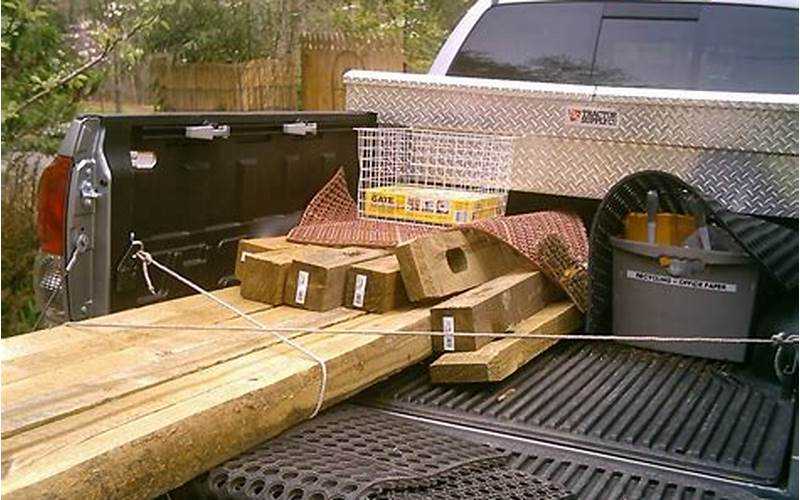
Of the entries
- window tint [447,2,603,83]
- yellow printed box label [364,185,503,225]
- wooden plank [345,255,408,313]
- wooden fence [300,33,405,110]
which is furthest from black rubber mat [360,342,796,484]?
wooden fence [300,33,405,110]

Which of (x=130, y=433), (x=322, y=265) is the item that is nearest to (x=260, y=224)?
(x=322, y=265)

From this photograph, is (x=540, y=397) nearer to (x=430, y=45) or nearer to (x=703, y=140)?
(x=703, y=140)

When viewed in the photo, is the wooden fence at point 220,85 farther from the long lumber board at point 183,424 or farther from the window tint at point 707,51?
the long lumber board at point 183,424

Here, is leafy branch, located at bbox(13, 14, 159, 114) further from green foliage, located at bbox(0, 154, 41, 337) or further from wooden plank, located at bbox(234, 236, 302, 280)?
wooden plank, located at bbox(234, 236, 302, 280)

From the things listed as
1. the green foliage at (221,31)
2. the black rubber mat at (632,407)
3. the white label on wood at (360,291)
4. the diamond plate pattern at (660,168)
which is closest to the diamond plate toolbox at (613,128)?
the diamond plate pattern at (660,168)

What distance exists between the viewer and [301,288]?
10.3ft

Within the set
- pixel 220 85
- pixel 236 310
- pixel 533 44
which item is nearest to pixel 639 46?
pixel 533 44

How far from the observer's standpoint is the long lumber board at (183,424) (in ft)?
6.12

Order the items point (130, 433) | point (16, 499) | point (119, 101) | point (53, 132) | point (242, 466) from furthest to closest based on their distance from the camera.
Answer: point (119, 101) < point (53, 132) < point (242, 466) < point (130, 433) < point (16, 499)

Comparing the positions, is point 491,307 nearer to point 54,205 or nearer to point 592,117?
point 592,117

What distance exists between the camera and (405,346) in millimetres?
2938

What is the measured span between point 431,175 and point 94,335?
1.95 meters

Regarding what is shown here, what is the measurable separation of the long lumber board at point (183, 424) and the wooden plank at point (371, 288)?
0.32m

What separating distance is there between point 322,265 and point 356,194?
44.0 inches
